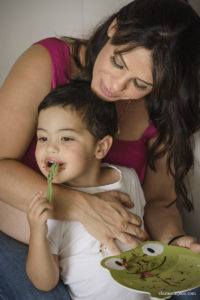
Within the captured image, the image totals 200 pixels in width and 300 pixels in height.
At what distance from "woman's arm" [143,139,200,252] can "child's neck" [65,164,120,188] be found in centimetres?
31

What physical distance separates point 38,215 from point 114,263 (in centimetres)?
27

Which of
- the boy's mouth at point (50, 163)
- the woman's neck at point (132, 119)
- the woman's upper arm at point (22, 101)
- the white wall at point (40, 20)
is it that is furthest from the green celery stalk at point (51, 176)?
the white wall at point (40, 20)

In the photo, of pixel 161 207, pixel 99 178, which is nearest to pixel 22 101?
pixel 99 178

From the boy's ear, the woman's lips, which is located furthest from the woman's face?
the boy's ear

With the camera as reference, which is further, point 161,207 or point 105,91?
point 161,207

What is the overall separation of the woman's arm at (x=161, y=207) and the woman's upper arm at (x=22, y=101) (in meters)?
0.64

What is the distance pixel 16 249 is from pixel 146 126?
0.76 meters

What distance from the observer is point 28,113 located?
4.46 feet

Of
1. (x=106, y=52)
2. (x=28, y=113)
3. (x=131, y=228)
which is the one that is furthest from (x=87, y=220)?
(x=106, y=52)

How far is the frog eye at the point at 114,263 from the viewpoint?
1.11 metres

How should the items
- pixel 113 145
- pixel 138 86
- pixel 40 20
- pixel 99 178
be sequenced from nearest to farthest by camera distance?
pixel 138 86 < pixel 99 178 < pixel 113 145 < pixel 40 20

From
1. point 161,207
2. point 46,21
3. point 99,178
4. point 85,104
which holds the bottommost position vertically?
point 161,207

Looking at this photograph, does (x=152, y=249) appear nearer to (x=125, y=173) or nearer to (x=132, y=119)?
(x=125, y=173)

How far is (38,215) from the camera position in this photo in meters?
1.12
